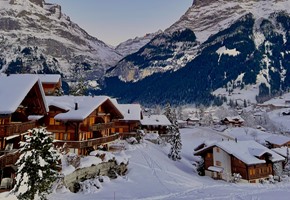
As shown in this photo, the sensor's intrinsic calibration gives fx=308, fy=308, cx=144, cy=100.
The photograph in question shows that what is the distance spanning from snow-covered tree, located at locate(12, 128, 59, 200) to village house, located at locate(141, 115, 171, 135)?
65.3 metres

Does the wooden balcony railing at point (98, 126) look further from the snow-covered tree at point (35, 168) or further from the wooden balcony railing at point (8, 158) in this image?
the snow-covered tree at point (35, 168)

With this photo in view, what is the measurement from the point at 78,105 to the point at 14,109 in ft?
59.5

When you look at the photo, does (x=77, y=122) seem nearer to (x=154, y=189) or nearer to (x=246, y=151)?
(x=154, y=189)

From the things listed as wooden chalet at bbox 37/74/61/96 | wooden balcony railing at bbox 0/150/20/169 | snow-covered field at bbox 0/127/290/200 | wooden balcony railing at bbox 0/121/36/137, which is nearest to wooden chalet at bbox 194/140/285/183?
snow-covered field at bbox 0/127/290/200

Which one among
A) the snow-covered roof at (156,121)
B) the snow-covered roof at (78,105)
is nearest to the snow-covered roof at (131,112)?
the snow-covered roof at (156,121)

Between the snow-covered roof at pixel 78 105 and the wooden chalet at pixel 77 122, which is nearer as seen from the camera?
the snow-covered roof at pixel 78 105

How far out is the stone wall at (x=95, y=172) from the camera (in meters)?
28.5

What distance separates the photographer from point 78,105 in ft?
132

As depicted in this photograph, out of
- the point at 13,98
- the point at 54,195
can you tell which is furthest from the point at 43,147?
the point at 54,195

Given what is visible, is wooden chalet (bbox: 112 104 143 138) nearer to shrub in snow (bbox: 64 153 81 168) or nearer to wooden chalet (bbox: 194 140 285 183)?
wooden chalet (bbox: 194 140 285 183)

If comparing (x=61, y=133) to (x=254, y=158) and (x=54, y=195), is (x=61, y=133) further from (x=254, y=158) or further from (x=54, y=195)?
(x=254, y=158)

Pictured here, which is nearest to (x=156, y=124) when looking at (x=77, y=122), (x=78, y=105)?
(x=78, y=105)

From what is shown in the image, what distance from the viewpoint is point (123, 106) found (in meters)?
72.8

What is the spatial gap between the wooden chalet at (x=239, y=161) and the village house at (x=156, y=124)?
2832cm
